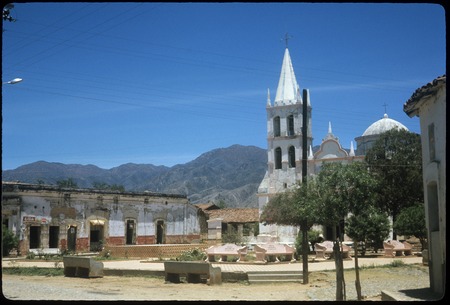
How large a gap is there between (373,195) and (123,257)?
Answer: 2040cm

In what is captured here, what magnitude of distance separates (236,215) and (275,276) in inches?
1282

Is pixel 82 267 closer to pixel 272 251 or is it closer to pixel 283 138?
pixel 272 251

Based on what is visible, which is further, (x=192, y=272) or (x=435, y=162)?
(x=192, y=272)

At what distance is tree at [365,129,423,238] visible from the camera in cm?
3472

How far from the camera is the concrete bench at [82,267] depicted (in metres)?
17.7

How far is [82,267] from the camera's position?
59.0ft

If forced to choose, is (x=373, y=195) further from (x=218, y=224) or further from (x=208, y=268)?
(x=218, y=224)

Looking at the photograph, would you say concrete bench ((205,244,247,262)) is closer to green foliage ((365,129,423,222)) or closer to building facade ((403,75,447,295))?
building facade ((403,75,447,295))

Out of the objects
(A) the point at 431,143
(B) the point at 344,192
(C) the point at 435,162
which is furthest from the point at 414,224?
(C) the point at 435,162

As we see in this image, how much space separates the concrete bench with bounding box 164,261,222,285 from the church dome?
34.4 meters

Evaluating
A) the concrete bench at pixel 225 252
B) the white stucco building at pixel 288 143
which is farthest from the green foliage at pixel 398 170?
the concrete bench at pixel 225 252

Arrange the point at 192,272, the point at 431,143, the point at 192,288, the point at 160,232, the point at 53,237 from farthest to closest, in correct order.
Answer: the point at 160,232 < the point at 53,237 < the point at 192,272 < the point at 192,288 < the point at 431,143

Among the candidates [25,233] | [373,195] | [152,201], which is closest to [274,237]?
[152,201]

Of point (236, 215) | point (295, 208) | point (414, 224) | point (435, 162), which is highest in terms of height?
point (435, 162)
